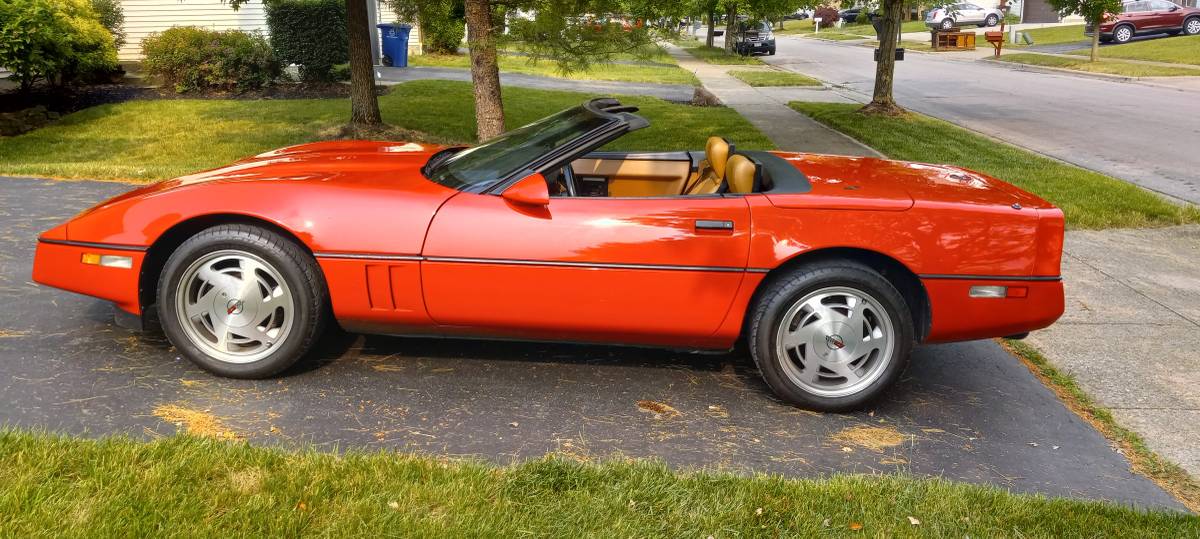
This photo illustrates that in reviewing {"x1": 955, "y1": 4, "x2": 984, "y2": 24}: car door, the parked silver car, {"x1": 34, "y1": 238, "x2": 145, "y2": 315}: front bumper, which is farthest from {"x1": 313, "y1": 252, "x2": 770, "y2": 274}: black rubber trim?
{"x1": 955, "y1": 4, "x2": 984, "y2": 24}: car door

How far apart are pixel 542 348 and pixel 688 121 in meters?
10.3

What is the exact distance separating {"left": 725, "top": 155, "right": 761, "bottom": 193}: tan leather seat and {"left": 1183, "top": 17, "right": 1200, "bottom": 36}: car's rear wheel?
38594 mm

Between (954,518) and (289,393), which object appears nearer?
(954,518)

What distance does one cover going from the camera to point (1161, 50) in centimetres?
3009

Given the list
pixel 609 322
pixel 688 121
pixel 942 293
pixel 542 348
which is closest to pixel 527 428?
pixel 609 322

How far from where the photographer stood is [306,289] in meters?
3.88

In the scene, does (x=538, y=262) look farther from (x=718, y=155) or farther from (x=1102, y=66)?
(x=1102, y=66)

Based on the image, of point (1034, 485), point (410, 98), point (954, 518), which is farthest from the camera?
point (410, 98)

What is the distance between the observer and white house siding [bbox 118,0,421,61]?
20578 millimetres

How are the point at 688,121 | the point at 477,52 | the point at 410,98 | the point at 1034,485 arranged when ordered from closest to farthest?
the point at 1034,485, the point at 477,52, the point at 688,121, the point at 410,98

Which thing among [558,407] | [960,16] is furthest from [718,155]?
[960,16]

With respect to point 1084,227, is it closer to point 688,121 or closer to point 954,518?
point 954,518

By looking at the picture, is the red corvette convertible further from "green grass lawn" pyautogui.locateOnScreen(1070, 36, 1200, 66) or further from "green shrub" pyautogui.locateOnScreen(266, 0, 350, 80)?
"green grass lawn" pyautogui.locateOnScreen(1070, 36, 1200, 66)

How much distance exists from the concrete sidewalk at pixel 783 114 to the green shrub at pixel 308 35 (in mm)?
6530
